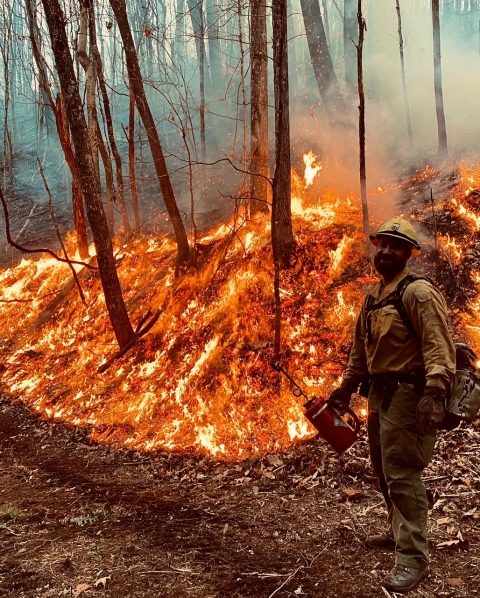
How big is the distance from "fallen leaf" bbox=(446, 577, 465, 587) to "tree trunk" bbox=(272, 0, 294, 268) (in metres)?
4.89

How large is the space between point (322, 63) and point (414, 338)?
16.8 metres

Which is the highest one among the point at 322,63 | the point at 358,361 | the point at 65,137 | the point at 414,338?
the point at 322,63

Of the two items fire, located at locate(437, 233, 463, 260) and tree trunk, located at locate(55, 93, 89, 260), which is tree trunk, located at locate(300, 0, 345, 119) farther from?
fire, located at locate(437, 233, 463, 260)

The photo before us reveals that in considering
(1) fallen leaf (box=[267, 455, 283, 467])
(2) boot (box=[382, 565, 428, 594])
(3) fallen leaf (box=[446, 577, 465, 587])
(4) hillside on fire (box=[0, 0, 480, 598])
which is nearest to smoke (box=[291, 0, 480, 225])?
(4) hillside on fire (box=[0, 0, 480, 598])

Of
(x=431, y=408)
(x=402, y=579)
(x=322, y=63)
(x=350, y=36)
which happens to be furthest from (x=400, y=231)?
(x=350, y=36)

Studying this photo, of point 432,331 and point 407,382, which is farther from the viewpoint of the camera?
point 407,382

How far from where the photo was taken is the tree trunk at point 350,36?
19969 millimetres

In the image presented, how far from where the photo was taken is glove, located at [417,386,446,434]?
293cm

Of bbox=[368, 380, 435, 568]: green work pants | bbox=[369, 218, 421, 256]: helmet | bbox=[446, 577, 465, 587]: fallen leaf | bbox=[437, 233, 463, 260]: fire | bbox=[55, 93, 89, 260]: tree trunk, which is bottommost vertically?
bbox=[446, 577, 465, 587]: fallen leaf

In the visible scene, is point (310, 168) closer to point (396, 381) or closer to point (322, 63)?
point (322, 63)

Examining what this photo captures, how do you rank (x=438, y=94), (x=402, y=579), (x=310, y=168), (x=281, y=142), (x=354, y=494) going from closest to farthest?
(x=402, y=579) → (x=354, y=494) → (x=281, y=142) → (x=310, y=168) → (x=438, y=94)

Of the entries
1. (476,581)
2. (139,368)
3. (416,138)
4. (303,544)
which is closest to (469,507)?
(476,581)

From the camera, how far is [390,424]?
10.6 feet

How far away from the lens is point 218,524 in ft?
14.7
